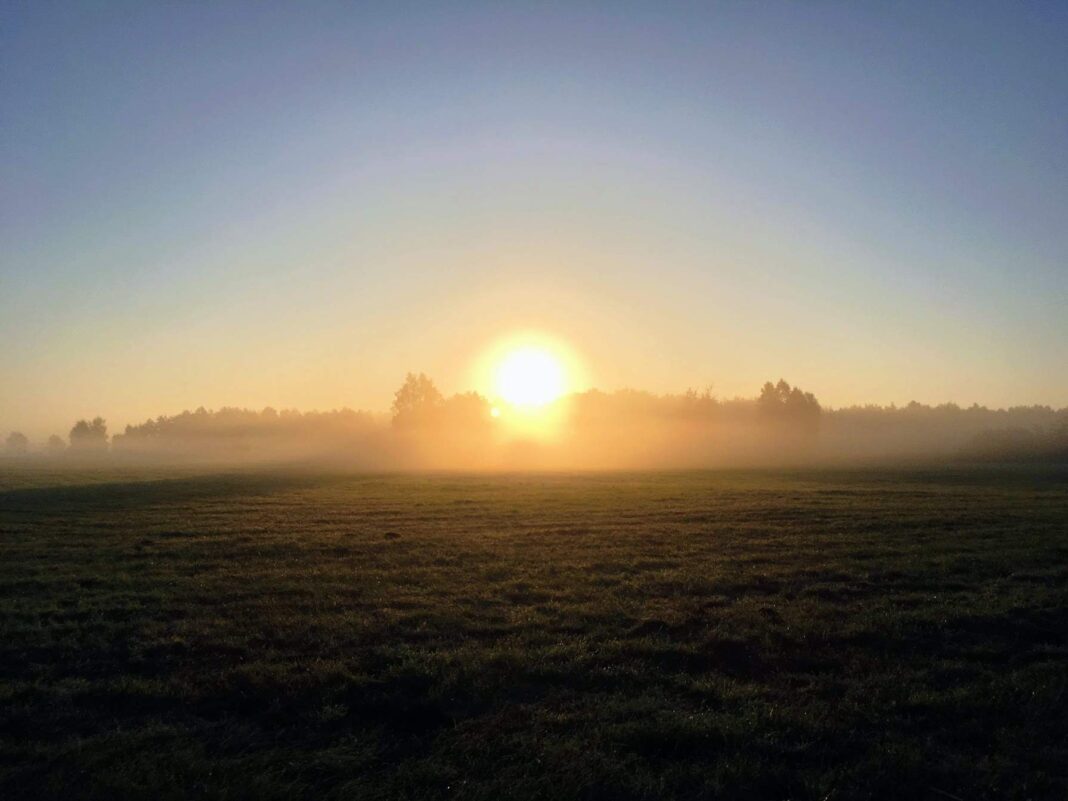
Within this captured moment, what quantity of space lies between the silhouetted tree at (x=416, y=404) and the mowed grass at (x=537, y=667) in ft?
Result: 409

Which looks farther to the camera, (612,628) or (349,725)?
(612,628)

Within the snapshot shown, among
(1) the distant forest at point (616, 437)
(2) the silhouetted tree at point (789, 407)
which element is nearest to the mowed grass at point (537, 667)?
(1) the distant forest at point (616, 437)

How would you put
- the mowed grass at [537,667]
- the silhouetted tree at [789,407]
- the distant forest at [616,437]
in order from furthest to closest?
the silhouetted tree at [789,407] < the distant forest at [616,437] < the mowed grass at [537,667]

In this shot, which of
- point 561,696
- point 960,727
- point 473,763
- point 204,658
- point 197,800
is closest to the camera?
point 197,800

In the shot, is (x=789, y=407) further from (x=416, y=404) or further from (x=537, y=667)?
(x=537, y=667)

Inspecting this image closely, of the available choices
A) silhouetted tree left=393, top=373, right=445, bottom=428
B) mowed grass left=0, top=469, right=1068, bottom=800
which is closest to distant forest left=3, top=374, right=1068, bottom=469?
silhouetted tree left=393, top=373, right=445, bottom=428

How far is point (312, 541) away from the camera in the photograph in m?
22.8

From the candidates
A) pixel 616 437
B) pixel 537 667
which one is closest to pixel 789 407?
pixel 616 437

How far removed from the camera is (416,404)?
148 metres

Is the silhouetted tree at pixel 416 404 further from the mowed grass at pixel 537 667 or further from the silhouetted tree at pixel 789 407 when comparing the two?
the mowed grass at pixel 537 667

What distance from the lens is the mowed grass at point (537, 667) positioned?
751 cm

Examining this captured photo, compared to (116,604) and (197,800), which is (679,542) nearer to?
(116,604)

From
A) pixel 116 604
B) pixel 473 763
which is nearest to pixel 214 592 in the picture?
pixel 116 604

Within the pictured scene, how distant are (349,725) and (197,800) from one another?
209cm
